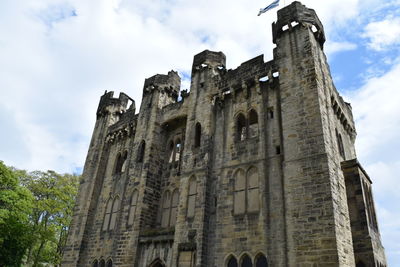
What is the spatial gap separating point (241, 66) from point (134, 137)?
8769 millimetres

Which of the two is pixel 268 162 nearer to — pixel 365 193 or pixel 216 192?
pixel 216 192

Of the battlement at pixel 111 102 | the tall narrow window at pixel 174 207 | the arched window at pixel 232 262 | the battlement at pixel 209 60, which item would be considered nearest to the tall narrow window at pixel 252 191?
the arched window at pixel 232 262

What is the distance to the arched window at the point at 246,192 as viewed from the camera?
507 inches

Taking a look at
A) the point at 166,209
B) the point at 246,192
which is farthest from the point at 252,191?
the point at 166,209

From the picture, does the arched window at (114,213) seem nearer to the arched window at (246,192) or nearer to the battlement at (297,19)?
the arched window at (246,192)

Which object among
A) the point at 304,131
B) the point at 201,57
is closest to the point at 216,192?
the point at 304,131

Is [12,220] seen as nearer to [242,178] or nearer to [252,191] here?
[242,178]

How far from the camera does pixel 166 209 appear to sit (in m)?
17.2

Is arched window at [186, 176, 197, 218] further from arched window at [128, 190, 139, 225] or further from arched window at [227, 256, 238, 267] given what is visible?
arched window at [128, 190, 139, 225]

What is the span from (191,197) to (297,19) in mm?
9954

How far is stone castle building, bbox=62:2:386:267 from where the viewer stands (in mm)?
11320

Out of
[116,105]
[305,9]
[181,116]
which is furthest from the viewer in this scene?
[116,105]

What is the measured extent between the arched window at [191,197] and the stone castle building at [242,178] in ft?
0.22

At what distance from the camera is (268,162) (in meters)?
13.2
